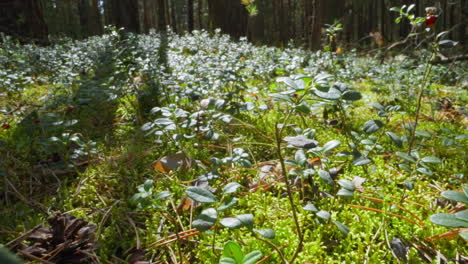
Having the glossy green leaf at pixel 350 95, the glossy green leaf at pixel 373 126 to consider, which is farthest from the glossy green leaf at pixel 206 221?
the glossy green leaf at pixel 373 126

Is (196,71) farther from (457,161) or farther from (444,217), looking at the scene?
(444,217)

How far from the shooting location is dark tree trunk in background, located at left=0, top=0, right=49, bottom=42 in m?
7.82

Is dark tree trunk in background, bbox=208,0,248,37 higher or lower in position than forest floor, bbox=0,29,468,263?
higher

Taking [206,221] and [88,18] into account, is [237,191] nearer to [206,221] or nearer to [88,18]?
[206,221]

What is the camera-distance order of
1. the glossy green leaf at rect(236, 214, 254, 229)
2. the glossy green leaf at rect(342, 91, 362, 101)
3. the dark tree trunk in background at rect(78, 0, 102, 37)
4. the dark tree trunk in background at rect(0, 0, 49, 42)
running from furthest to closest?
the dark tree trunk in background at rect(78, 0, 102, 37)
the dark tree trunk in background at rect(0, 0, 49, 42)
the glossy green leaf at rect(342, 91, 362, 101)
the glossy green leaf at rect(236, 214, 254, 229)

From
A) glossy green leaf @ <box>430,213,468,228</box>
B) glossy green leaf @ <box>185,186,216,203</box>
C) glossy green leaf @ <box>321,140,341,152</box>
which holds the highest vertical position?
glossy green leaf @ <box>321,140,341,152</box>

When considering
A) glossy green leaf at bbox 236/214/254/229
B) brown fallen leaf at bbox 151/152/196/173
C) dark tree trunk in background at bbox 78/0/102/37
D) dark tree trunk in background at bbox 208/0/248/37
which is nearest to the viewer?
glossy green leaf at bbox 236/214/254/229

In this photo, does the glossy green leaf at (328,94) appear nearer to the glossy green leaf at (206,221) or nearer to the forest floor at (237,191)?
the forest floor at (237,191)

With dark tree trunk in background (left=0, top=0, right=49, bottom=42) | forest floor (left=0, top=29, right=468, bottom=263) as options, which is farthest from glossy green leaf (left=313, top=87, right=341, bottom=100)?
dark tree trunk in background (left=0, top=0, right=49, bottom=42)

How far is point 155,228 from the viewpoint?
5.38 ft

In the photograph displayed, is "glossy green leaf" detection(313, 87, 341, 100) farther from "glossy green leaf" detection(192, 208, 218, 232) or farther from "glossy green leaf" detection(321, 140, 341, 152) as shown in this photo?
"glossy green leaf" detection(192, 208, 218, 232)

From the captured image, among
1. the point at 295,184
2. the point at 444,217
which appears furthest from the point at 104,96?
the point at 444,217

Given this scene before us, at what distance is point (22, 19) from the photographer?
27.1 feet

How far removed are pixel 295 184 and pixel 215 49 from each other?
4.86 metres
